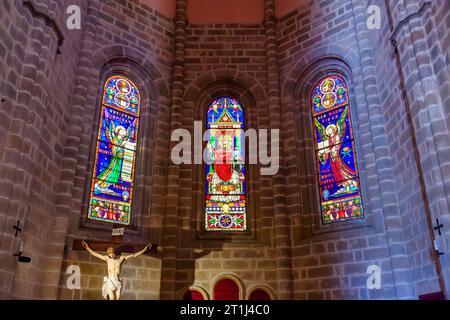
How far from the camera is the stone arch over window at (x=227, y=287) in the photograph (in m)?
8.96

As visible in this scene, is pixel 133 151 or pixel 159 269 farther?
pixel 133 151

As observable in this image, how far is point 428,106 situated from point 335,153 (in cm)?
300

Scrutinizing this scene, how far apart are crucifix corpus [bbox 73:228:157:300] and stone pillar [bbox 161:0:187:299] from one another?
177cm

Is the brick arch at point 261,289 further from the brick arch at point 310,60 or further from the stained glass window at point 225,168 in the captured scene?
the brick arch at point 310,60

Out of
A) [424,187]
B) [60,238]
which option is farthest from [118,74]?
[424,187]

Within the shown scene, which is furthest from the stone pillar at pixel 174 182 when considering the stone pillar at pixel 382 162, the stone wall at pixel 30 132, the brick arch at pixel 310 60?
the stone pillar at pixel 382 162

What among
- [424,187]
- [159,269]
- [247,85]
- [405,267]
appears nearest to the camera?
[424,187]

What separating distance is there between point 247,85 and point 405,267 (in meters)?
5.47

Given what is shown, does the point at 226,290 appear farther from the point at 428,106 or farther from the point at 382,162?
the point at 428,106

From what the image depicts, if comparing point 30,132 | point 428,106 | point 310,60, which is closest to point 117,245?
point 30,132

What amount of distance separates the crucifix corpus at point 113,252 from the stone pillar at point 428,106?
4231 mm

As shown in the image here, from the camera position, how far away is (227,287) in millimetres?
9031

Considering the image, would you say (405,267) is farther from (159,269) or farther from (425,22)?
(159,269)

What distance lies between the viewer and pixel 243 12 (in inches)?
462
